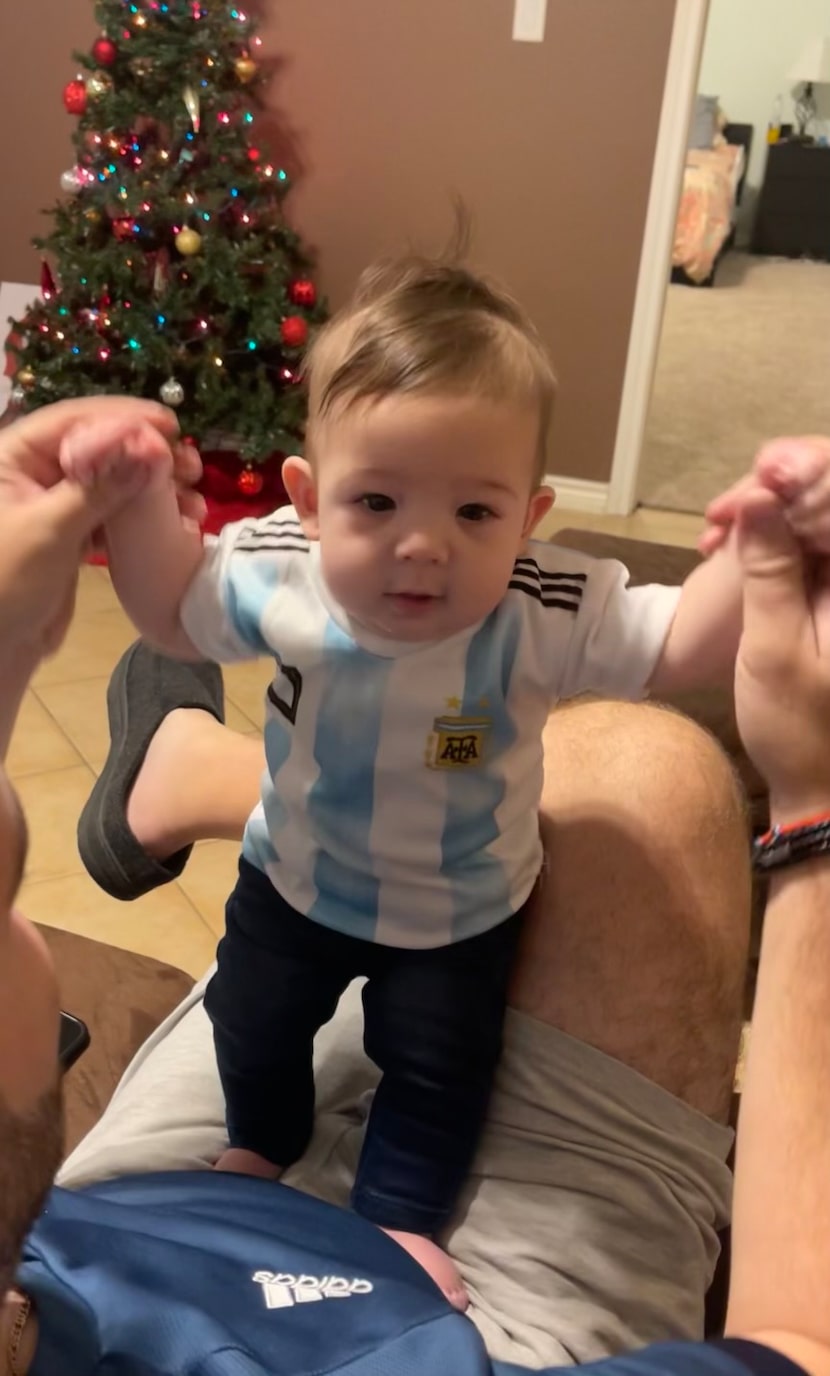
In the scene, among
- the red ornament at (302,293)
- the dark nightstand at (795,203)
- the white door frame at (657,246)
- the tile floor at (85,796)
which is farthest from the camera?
the dark nightstand at (795,203)

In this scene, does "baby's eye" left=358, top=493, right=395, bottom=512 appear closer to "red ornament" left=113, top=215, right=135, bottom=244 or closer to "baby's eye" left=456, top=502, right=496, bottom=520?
"baby's eye" left=456, top=502, right=496, bottom=520

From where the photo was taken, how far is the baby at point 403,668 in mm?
847

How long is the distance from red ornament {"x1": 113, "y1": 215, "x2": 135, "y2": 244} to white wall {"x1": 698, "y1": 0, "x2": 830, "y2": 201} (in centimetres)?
558

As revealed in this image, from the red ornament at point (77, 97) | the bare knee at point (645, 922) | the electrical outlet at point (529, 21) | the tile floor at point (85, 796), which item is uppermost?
the electrical outlet at point (529, 21)

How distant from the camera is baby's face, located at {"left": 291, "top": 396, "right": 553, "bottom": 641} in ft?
2.74

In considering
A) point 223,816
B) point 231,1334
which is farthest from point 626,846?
point 223,816

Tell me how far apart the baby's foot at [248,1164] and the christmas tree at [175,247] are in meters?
2.25

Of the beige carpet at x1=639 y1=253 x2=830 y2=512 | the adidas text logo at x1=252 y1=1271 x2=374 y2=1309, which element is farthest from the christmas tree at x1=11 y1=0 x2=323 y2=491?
the adidas text logo at x1=252 y1=1271 x2=374 y2=1309

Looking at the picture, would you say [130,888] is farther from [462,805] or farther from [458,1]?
[458,1]

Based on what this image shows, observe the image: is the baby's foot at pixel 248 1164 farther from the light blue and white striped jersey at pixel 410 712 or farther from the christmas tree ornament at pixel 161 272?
the christmas tree ornament at pixel 161 272

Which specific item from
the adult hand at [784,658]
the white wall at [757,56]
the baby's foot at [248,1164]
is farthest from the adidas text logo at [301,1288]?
the white wall at [757,56]

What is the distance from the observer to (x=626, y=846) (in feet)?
3.37

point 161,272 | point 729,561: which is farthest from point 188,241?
point 729,561

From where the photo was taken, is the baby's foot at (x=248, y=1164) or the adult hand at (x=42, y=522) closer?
the adult hand at (x=42, y=522)
